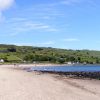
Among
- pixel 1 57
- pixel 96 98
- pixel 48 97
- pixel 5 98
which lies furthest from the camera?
pixel 1 57

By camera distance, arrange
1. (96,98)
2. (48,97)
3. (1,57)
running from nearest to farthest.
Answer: (48,97) → (96,98) → (1,57)

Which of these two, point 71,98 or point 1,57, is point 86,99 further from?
point 1,57

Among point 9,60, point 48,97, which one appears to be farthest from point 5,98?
point 9,60

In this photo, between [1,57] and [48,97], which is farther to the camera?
[1,57]

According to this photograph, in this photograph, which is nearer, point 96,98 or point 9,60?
point 96,98

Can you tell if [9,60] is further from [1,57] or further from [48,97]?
[48,97]

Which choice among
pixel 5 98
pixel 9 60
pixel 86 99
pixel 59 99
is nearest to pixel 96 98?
pixel 86 99

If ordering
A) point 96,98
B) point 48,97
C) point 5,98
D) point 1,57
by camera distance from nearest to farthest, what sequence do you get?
1. point 5,98
2. point 48,97
3. point 96,98
4. point 1,57

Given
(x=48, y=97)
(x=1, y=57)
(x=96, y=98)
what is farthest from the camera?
(x=1, y=57)

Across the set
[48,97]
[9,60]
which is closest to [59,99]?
[48,97]

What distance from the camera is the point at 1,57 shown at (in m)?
198

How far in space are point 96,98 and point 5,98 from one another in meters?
6.90

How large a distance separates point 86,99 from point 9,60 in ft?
579

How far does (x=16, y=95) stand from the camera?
78.1 feet
